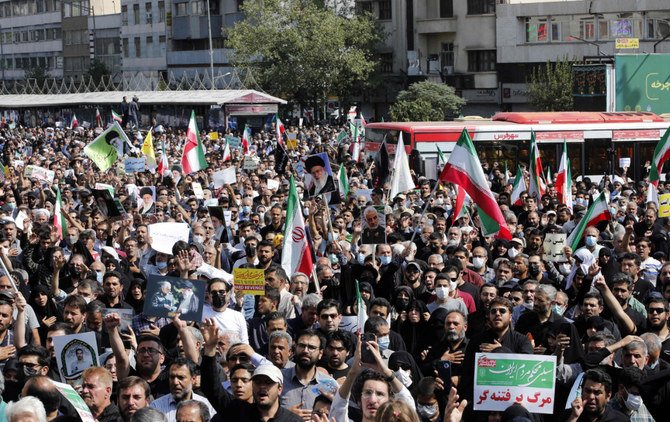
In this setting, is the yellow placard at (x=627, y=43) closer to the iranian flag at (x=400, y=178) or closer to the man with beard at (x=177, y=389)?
the iranian flag at (x=400, y=178)

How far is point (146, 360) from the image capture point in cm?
862

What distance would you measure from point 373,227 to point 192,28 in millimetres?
71955

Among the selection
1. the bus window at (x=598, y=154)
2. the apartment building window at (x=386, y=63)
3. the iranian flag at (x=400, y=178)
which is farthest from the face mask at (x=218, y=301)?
the apartment building window at (x=386, y=63)

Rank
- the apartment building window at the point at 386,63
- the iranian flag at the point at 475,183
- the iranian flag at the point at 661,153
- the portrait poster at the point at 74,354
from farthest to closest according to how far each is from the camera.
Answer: the apartment building window at the point at 386,63 < the iranian flag at the point at 661,153 < the iranian flag at the point at 475,183 < the portrait poster at the point at 74,354

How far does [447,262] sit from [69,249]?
4775 mm

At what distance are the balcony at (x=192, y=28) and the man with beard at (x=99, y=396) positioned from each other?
246 feet

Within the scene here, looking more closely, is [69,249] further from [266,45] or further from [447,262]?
[266,45]

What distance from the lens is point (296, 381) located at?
27.8 feet

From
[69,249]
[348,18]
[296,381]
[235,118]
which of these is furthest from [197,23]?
[296,381]

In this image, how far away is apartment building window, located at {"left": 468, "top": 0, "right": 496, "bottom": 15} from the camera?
62.8 metres

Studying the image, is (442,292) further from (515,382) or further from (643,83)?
(643,83)

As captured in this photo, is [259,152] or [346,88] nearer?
[259,152]

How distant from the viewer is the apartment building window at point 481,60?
62.8m

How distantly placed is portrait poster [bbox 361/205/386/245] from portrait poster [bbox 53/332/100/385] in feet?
18.7
